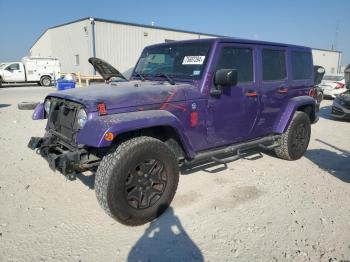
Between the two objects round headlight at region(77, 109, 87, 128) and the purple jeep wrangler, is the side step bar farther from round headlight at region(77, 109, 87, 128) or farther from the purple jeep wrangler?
round headlight at region(77, 109, 87, 128)

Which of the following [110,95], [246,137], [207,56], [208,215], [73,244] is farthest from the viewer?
[246,137]

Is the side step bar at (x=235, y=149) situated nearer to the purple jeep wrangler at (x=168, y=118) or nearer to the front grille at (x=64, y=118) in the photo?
the purple jeep wrangler at (x=168, y=118)

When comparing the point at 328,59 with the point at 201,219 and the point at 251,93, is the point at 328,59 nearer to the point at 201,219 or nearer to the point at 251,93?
the point at 251,93

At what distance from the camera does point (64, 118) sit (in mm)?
3596

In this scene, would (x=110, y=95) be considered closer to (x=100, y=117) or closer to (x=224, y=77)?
(x=100, y=117)

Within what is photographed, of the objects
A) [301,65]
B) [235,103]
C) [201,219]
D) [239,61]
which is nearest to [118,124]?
[201,219]

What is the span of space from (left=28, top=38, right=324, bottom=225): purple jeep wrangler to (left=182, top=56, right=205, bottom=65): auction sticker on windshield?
0.02 metres

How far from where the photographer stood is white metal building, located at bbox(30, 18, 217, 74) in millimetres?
22406

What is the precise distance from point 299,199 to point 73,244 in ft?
9.50

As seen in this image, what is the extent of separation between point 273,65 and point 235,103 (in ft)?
4.16

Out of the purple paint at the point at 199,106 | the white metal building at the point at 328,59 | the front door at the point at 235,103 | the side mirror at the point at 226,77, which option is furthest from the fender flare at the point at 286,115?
the white metal building at the point at 328,59

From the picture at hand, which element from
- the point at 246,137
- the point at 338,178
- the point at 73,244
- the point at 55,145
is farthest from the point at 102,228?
the point at 338,178

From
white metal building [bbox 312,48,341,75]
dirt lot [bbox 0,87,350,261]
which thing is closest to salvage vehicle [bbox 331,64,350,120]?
dirt lot [bbox 0,87,350,261]

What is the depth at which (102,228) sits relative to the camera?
10.9 ft
